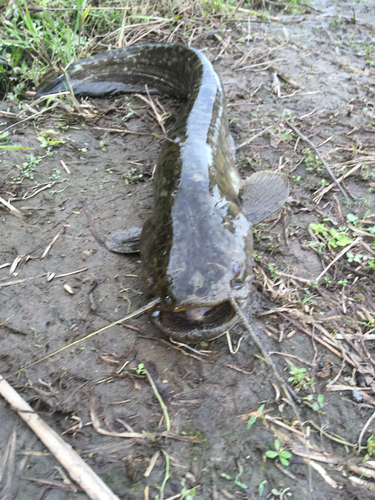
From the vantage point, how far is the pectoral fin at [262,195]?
2.29 metres

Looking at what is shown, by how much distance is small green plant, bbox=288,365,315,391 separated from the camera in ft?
5.70

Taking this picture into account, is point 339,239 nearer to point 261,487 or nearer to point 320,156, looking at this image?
point 320,156

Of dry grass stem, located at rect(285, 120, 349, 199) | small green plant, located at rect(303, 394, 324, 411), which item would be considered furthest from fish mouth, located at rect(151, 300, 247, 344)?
dry grass stem, located at rect(285, 120, 349, 199)

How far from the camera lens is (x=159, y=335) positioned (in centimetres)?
189

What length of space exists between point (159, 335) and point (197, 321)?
0.26m

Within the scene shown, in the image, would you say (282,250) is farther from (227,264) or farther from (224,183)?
(227,264)

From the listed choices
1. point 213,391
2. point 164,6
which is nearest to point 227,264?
point 213,391

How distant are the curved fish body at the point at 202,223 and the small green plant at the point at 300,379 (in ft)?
1.38

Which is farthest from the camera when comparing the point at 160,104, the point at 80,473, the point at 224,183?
the point at 160,104

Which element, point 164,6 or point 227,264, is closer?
point 227,264

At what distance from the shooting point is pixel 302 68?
13.8ft

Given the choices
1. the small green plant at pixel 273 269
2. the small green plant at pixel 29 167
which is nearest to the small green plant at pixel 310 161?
the small green plant at pixel 273 269

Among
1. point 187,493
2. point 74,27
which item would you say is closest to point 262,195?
point 187,493

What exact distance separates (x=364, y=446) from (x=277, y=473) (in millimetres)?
435
